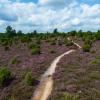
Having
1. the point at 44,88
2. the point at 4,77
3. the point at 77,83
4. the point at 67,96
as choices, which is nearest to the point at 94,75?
the point at 77,83

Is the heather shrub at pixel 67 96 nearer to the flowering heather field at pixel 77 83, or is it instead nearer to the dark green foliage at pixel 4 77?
the flowering heather field at pixel 77 83

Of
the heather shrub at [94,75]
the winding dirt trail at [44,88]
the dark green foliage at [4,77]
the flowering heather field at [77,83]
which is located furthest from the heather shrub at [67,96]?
the dark green foliage at [4,77]

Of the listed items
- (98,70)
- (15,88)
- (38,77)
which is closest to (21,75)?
(38,77)

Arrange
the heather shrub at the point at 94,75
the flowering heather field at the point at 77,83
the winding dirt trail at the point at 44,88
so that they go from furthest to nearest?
the heather shrub at the point at 94,75 → the winding dirt trail at the point at 44,88 → the flowering heather field at the point at 77,83

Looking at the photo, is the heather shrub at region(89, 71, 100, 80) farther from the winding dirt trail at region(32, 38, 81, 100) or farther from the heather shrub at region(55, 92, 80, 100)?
the heather shrub at region(55, 92, 80, 100)

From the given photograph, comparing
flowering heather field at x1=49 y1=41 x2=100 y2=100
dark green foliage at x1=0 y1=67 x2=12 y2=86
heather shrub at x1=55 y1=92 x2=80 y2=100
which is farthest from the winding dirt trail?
dark green foliage at x1=0 y1=67 x2=12 y2=86

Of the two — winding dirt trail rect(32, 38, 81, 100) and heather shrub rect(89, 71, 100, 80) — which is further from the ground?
heather shrub rect(89, 71, 100, 80)

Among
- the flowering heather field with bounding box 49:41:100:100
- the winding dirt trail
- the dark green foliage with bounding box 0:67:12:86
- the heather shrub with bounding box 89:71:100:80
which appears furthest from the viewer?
the heather shrub with bounding box 89:71:100:80

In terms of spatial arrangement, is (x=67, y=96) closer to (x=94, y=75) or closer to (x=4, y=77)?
(x=4, y=77)

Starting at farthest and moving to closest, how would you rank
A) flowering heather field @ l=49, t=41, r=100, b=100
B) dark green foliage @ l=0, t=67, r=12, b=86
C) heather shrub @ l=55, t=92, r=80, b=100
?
dark green foliage @ l=0, t=67, r=12, b=86
flowering heather field @ l=49, t=41, r=100, b=100
heather shrub @ l=55, t=92, r=80, b=100

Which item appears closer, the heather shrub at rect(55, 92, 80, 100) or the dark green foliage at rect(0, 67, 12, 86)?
the heather shrub at rect(55, 92, 80, 100)

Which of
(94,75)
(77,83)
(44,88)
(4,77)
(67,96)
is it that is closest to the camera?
(67,96)

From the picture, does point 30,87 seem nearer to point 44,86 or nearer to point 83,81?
point 44,86
